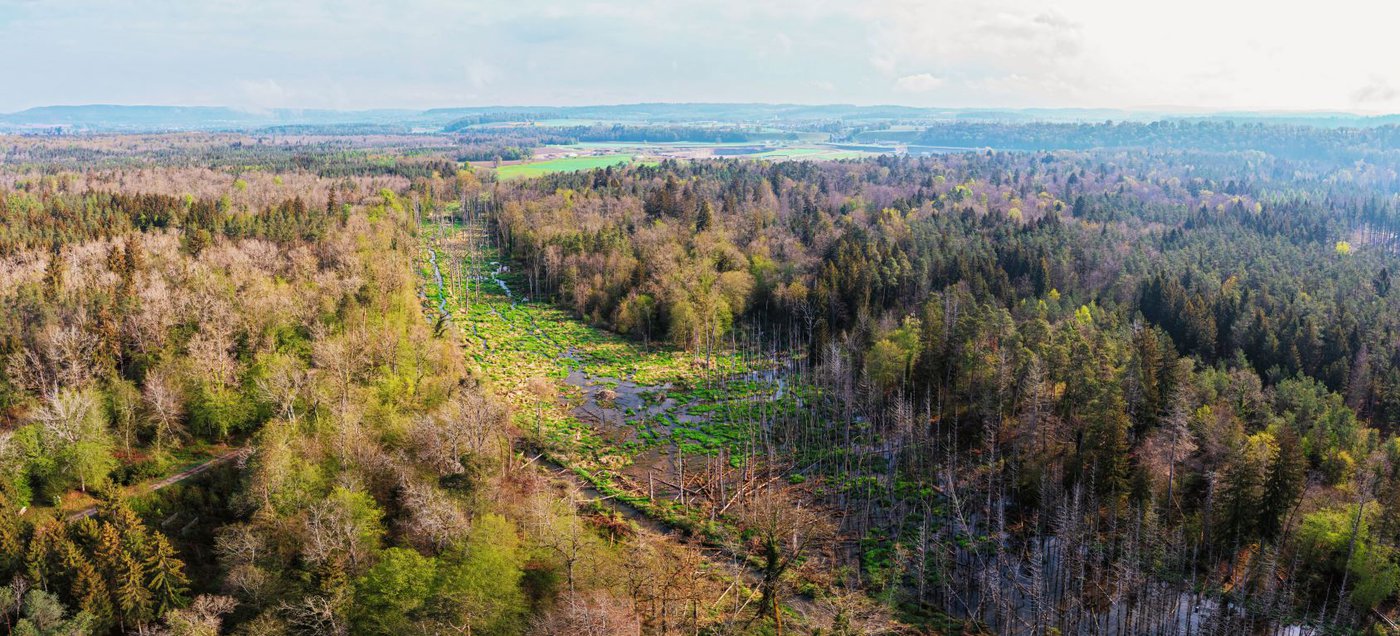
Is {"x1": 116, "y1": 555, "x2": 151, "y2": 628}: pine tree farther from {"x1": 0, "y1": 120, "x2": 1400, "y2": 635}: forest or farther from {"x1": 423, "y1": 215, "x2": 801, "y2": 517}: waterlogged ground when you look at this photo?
{"x1": 423, "y1": 215, "x2": 801, "y2": 517}: waterlogged ground

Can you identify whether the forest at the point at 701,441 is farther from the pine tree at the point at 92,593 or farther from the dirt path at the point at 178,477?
the dirt path at the point at 178,477

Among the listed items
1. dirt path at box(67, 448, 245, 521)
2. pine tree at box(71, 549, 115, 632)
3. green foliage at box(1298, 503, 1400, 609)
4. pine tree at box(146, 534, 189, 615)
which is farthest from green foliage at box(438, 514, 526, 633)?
green foliage at box(1298, 503, 1400, 609)

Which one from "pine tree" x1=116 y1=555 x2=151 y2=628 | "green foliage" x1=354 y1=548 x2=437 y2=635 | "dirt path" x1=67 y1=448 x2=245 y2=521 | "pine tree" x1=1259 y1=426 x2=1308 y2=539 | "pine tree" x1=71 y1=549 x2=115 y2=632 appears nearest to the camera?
"green foliage" x1=354 y1=548 x2=437 y2=635

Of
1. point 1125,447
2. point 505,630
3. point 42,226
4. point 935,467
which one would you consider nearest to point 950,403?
point 935,467

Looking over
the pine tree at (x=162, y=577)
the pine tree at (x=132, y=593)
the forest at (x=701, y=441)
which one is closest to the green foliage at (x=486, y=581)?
the forest at (x=701, y=441)

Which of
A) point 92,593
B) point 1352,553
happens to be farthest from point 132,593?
point 1352,553

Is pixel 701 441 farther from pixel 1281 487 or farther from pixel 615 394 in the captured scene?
pixel 1281 487
